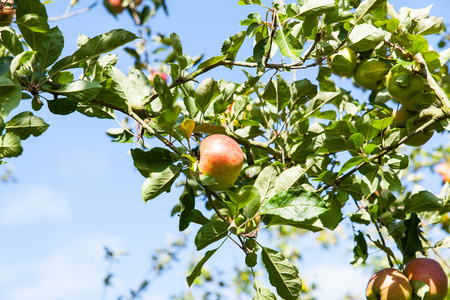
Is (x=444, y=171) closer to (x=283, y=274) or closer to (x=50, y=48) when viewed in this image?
(x=283, y=274)

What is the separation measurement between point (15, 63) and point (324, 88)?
1387 millimetres

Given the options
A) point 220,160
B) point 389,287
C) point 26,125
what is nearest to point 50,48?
point 26,125

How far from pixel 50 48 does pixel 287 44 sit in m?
0.72

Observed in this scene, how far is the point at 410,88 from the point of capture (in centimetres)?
157

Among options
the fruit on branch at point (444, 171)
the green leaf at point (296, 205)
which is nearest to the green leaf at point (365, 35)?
the green leaf at point (296, 205)

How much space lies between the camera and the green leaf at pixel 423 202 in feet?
5.87

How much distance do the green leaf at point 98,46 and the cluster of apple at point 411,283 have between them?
1339 mm

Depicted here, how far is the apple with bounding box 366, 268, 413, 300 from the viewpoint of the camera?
1.67m

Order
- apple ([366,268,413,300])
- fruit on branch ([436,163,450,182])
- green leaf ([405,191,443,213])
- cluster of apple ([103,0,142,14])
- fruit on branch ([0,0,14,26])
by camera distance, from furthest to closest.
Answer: fruit on branch ([436,163,450,182]) → cluster of apple ([103,0,142,14]) → green leaf ([405,191,443,213]) → apple ([366,268,413,300]) → fruit on branch ([0,0,14,26])

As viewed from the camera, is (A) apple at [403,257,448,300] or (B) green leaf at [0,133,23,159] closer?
(B) green leaf at [0,133,23,159]

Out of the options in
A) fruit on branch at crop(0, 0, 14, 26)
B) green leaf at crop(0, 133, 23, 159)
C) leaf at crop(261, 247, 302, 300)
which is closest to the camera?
green leaf at crop(0, 133, 23, 159)

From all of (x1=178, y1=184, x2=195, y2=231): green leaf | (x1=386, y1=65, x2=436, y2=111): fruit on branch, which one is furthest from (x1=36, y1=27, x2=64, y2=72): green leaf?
(x1=386, y1=65, x2=436, y2=111): fruit on branch

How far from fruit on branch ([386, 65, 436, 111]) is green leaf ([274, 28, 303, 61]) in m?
0.40

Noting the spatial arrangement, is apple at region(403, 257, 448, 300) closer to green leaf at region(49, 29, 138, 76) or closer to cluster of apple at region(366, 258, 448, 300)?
cluster of apple at region(366, 258, 448, 300)
